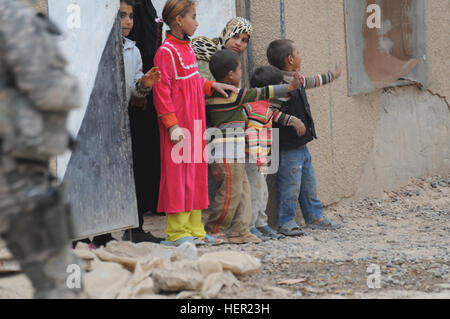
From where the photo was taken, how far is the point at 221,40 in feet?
17.2

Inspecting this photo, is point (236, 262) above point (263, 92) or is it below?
below

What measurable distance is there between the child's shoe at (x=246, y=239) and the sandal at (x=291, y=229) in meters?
0.44

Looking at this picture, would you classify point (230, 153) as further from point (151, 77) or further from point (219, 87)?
point (151, 77)

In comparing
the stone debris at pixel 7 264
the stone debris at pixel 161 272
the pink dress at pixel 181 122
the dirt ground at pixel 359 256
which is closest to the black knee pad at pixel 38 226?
the stone debris at pixel 161 272

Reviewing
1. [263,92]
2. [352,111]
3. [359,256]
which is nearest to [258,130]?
[263,92]

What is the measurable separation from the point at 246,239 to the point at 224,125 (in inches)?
31.6

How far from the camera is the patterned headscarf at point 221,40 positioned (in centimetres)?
513

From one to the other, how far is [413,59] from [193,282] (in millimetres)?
4379

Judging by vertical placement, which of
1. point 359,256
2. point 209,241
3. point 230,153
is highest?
point 230,153

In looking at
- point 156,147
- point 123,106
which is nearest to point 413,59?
point 156,147

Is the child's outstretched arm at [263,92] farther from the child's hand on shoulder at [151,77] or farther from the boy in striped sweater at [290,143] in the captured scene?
the child's hand on shoulder at [151,77]

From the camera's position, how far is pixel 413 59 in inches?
273

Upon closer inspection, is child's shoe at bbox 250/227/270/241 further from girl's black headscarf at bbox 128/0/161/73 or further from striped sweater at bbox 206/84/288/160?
girl's black headscarf at bbox 128/0/161/73
